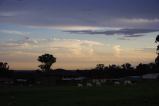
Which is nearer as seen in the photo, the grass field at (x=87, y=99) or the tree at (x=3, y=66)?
the grass field at (x=87, y=99)

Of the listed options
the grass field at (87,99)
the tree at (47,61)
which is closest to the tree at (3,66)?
the tree at (47,61)

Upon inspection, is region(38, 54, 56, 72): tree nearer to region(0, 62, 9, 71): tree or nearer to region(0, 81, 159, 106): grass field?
region(0, 62, 9, 71): tree

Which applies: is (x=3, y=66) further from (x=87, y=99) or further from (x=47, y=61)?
(x=87, y=99)

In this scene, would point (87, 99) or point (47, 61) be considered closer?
point (87, 99)

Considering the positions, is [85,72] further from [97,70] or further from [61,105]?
[61,105]

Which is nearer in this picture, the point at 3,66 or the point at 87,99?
the point at 87,99

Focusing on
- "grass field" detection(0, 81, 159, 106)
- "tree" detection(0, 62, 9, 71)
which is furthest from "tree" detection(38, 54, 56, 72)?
"grass field" detection(0, 81, 159, 106)

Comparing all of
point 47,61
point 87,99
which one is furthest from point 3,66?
point 87,99

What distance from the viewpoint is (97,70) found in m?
182

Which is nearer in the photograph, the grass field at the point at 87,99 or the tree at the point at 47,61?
the grass field at the point at 87,99

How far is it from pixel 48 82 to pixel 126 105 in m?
80.1

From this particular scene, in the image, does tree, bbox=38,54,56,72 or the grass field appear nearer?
the grass field

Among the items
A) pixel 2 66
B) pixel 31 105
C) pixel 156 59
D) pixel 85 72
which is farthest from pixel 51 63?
pixel 31 105

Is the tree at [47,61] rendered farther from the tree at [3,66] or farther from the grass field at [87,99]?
the grass field at [87,99]
